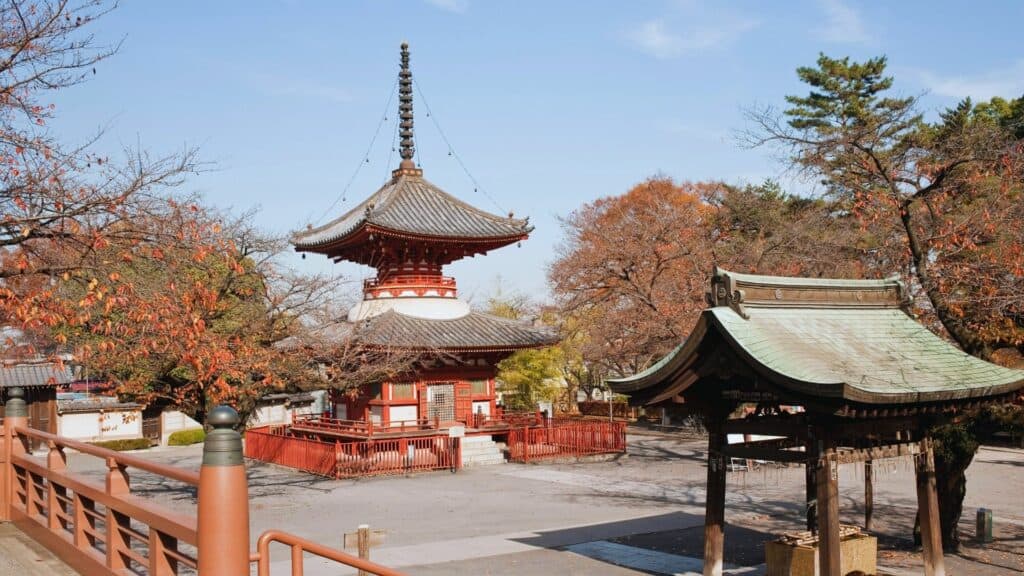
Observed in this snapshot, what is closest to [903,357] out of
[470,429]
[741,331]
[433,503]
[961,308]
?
[741,331]

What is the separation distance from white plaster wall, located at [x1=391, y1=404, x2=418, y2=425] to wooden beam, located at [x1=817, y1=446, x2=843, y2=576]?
19630 mm

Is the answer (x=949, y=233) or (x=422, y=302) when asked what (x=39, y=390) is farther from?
(x=949, y=233)

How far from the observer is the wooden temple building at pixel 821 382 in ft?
32.9

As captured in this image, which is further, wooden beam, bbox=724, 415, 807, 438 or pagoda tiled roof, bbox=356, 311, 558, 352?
pagoda tiled roof, bbox=356, 311, 558, 352

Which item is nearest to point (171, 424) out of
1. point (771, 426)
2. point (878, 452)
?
point (771, 426)

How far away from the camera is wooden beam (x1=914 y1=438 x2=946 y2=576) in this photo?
1131 cm

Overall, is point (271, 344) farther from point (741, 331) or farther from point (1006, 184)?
point (1006, 184)

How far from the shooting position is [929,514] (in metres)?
11.5

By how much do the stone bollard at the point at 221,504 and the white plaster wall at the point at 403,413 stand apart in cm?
2346

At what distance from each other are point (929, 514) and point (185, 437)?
32.7 m

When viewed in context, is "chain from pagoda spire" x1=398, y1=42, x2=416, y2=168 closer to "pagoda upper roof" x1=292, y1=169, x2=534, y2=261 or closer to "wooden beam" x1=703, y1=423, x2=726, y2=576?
"pagoda upper roof" x1=292, y1=169, x2=534, y2=261

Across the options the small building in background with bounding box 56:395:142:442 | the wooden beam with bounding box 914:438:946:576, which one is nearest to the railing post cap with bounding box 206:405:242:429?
the wooden beam with bounding box 914:438:946:576

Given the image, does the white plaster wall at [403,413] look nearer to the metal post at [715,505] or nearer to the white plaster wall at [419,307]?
the white plaster wall at [419,307]

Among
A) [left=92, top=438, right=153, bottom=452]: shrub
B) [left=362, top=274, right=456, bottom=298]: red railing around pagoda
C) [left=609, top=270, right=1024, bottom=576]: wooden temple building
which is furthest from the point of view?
[left=92, top=438, right=153, bottom=452]: shrub
